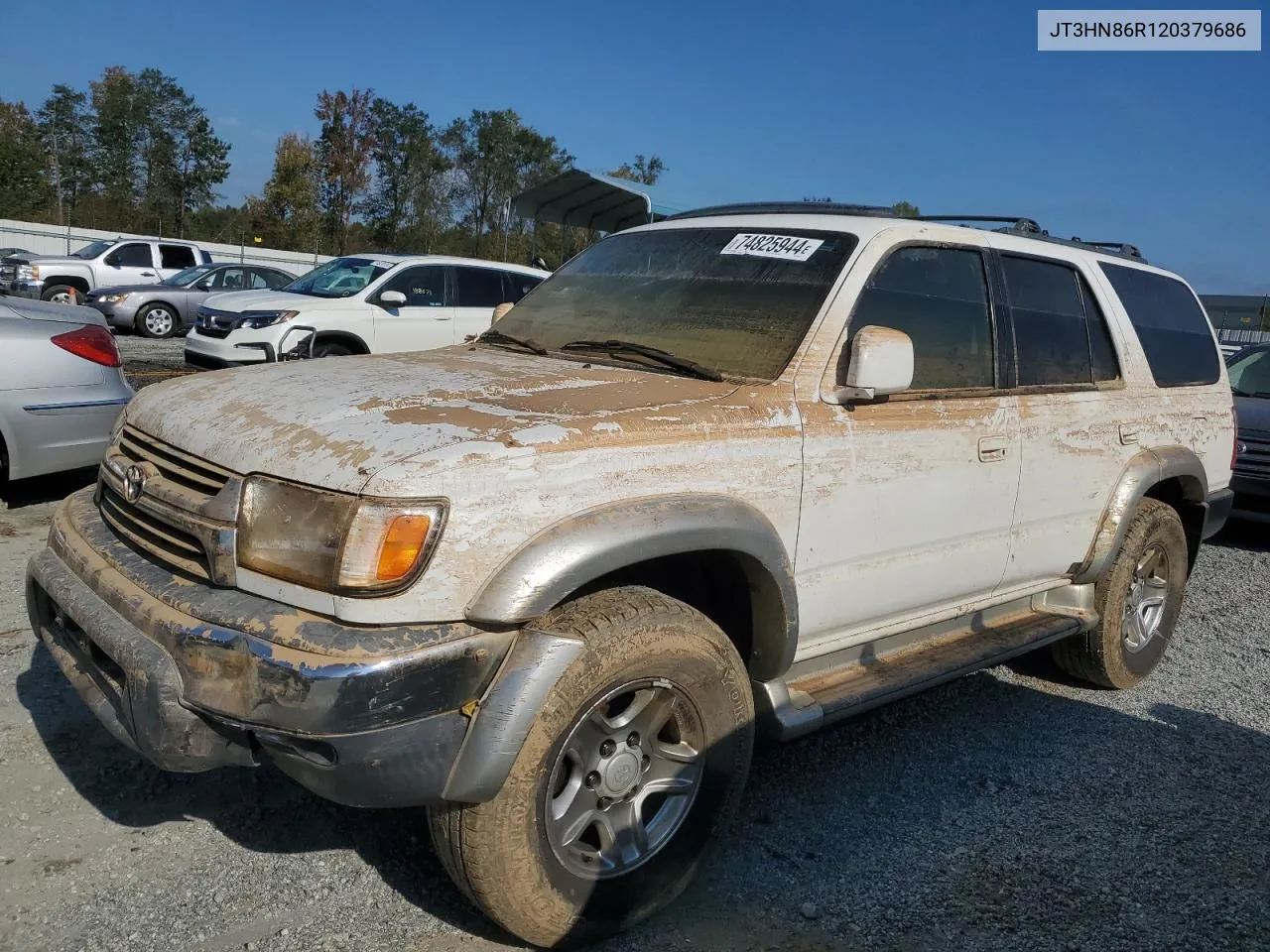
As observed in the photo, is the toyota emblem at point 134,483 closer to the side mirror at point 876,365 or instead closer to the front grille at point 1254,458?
the side mirror at point 876,365

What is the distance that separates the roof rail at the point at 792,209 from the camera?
3.66m

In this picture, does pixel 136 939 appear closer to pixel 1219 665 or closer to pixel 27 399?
pixel 27 399

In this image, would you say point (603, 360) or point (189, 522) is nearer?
point (189, 522)

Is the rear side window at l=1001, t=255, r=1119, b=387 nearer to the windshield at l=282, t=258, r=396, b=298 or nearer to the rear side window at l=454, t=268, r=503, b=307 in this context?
the rear side window at l=454, t=268, r=503, b=307

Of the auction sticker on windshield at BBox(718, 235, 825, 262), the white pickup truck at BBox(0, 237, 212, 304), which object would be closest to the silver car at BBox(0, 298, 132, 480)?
the auction sticker on windshield at BBox(718, 235, 825, 262)

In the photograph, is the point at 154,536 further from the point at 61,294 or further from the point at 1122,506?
the point at 61,294

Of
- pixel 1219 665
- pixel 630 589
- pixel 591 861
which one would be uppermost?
pixel 630 589

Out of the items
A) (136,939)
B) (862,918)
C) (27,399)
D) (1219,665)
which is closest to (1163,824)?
(862,918)

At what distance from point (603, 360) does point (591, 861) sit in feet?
5.14

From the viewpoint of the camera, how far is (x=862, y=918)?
272cm

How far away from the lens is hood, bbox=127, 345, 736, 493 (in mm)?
2285

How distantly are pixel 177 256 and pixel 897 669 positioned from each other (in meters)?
21.6

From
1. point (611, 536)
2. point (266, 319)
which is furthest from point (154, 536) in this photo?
point (266, 319)

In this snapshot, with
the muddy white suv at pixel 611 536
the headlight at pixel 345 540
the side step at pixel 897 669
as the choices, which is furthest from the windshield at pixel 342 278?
the headlight at pixel 345 540
